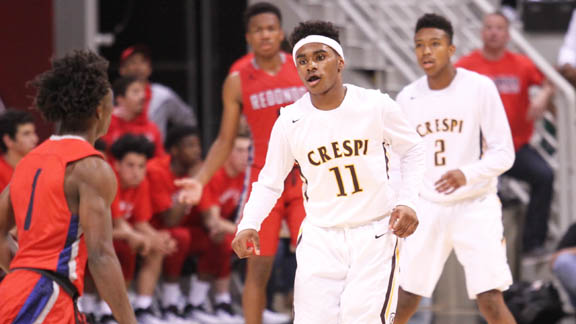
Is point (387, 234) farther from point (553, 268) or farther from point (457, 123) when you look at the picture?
point (553, 268)

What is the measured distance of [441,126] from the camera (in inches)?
238

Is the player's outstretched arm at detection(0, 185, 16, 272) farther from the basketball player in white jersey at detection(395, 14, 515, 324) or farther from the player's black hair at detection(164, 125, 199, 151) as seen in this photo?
the player's black hair at detection(164, 125, 199, 151)

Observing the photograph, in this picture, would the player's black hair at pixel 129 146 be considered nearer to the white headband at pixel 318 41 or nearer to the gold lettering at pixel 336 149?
the white headband at pixel 318 41

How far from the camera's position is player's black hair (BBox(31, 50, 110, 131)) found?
15.6ft

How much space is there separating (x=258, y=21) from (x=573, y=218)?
3882 mm

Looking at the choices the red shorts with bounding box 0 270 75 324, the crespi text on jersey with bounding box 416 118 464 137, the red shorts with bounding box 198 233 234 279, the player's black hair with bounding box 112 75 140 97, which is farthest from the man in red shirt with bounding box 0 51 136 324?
the red shorts with bounding box 198 233 234 279

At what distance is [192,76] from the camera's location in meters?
12.2

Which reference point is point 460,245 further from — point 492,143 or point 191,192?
point 191,192

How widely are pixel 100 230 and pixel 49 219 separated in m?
0.24

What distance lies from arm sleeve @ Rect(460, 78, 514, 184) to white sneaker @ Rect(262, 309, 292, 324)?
3279 millimetres

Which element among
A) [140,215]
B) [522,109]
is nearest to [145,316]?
[140,215]

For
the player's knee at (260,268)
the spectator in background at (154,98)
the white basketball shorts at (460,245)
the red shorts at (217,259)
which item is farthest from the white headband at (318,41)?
the spectator in background at (154,98)

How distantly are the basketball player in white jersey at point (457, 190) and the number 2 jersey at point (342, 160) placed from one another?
2.82 ft

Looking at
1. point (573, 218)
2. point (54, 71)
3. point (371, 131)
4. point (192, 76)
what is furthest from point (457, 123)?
point (192, 76)
